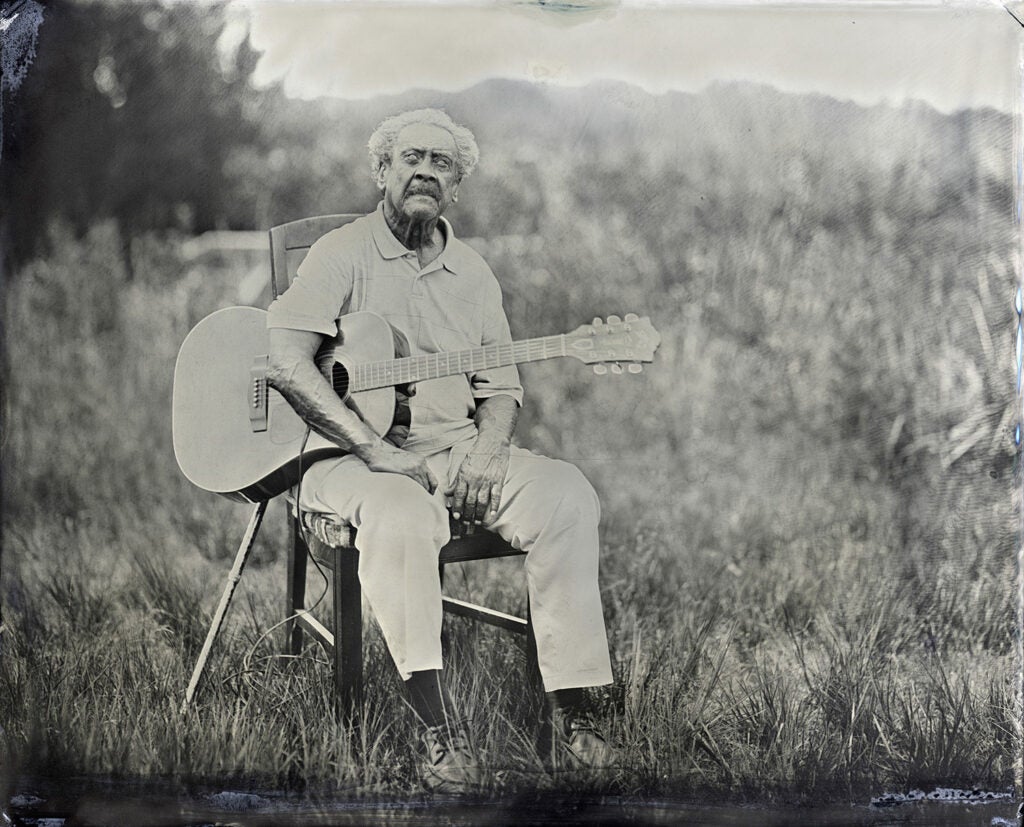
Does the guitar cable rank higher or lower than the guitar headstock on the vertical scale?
lower

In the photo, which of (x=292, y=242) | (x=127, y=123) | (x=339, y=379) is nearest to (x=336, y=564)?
(x=339, y=379)

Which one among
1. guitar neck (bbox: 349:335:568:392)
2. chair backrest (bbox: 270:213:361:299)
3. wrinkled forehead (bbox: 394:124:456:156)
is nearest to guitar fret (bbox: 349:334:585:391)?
guitar neck (bbox: 349:335:568:392)

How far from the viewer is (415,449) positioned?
9.48 ft

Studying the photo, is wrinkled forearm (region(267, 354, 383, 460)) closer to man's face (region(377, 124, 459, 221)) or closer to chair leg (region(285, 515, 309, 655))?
chair leg (region(285, 515, 309, 655))

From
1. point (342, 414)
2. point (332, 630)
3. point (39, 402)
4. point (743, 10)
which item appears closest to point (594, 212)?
point (743, 10)

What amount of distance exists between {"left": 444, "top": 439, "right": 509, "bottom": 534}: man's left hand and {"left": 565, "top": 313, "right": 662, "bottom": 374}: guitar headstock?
1.49 ft

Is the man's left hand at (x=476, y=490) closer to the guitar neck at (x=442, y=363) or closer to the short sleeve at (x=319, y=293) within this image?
the guitar neck at (x=442, y=363)

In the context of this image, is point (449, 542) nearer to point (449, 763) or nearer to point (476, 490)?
point (476, 490)

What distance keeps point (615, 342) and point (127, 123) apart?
1.83 metres

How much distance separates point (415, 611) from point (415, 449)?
19.9 inches

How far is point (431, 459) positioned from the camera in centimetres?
289

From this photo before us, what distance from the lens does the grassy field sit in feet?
9.83

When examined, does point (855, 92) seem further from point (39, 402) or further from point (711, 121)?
point (39, 402)

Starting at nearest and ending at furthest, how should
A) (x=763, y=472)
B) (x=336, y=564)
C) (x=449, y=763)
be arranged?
(x=336, y=564)
(x=449, y=763)
(x=763, y=472)
